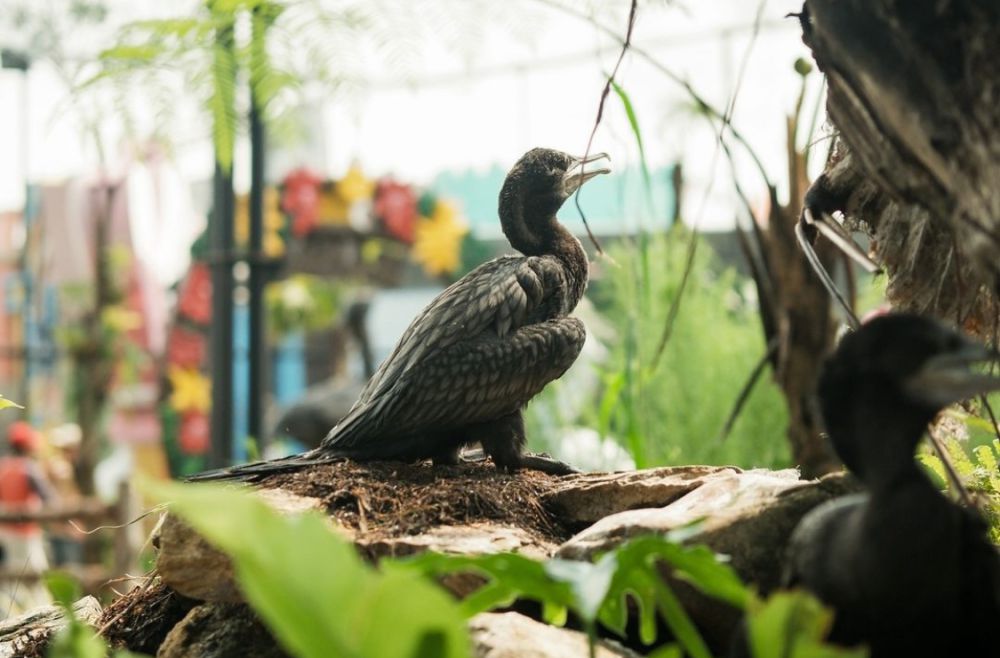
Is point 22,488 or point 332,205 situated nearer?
point 22,488

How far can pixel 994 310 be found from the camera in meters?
2.10

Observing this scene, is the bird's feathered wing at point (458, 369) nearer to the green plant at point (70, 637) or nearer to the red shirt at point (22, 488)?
the green plant at point (70, 637)

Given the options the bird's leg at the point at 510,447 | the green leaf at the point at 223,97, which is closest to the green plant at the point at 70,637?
the bird's leg at the point at 510,447

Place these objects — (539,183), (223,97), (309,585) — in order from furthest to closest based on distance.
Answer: (223,97)
(539,183)
(309,585)

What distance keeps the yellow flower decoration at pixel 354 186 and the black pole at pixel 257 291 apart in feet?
13.9

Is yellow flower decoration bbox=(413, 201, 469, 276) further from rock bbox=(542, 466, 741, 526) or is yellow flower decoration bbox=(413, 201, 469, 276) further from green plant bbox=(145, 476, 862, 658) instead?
green plant bbox=(145, 476, 862, 658)

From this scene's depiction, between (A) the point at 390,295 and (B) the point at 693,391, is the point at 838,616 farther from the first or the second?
(A) the point at 390,295

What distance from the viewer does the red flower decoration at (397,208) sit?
9.33 metres

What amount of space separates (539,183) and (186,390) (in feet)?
26.8

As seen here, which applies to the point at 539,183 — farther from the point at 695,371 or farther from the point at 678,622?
the point at 695,371

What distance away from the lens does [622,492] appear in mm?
2492

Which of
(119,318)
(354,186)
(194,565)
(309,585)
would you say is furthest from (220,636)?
(119,318)

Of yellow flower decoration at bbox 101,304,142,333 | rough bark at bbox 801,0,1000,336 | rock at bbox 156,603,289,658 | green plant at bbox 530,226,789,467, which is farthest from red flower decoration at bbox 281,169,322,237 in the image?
rough bark at bbox 801,0,1000,336

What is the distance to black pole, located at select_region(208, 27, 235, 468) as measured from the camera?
5.11 meters
